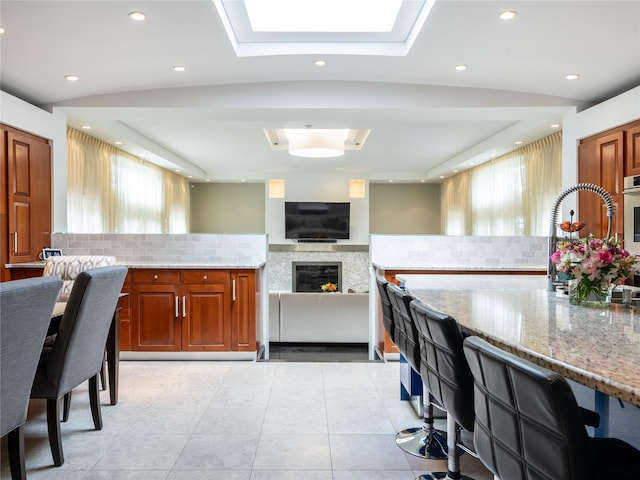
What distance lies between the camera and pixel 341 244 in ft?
30.6

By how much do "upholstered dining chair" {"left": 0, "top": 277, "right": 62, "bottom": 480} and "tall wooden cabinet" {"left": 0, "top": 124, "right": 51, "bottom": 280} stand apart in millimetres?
2771

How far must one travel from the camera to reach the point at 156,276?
4176mm

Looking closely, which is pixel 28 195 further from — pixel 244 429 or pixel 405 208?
pixel 405 208

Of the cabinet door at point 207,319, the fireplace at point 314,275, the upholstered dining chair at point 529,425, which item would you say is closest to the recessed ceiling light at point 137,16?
the cabinet door at point 207,319

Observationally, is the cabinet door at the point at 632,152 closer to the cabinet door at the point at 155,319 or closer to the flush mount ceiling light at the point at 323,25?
the flush mount ceiling light at the point at 323,25

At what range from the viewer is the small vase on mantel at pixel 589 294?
5.98ft

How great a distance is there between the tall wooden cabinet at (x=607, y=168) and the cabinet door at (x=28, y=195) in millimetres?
5203

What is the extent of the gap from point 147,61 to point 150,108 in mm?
799

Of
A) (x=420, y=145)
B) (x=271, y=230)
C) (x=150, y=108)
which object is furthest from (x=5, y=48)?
(x=271, y=230)

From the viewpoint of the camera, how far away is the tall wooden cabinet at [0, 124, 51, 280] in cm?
392

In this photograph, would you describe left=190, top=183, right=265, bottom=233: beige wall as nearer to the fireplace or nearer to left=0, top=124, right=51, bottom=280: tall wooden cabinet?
the fireplace

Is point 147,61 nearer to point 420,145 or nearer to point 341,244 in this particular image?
point 420,145

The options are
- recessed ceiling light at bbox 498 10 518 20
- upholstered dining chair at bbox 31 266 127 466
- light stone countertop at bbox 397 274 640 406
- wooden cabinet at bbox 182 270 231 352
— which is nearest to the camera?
light stone countertop at bbox 397 274 640 406

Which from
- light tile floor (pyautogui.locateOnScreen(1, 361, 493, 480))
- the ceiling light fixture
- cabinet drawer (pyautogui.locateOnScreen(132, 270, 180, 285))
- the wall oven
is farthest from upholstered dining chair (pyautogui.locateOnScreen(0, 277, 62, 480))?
A: the ceiling light fixture
